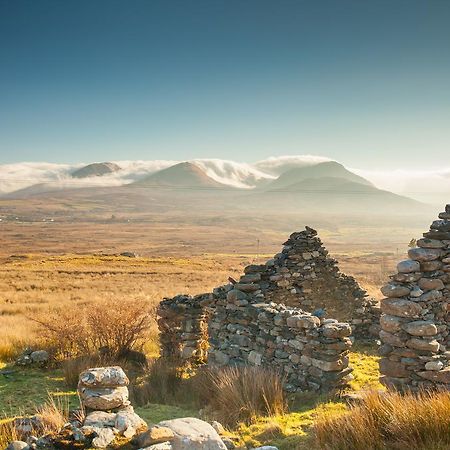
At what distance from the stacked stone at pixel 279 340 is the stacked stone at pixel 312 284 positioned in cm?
82

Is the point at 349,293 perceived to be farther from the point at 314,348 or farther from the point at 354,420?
the point at 354,420

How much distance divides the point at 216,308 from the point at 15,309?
16.0 meters

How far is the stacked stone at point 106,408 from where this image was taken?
4.89m

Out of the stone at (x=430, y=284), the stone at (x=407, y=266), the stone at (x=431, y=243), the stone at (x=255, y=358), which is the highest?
the stone at (x=431, y=243)

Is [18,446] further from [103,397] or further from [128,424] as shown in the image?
[103,397]

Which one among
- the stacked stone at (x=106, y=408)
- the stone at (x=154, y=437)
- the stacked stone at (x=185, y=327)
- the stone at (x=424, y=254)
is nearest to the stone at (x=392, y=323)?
the stone at (x=424, y=254)

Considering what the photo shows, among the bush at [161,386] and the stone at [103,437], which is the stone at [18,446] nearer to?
the stone at [103,437]

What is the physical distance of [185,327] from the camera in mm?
13359

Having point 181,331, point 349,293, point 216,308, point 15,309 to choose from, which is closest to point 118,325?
point 181,331

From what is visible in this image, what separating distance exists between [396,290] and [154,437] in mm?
5274

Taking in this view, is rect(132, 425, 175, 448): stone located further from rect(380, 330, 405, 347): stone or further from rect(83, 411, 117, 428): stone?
rect(380, 330, 405, 347): stone

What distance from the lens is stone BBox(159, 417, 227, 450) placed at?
15.2ft

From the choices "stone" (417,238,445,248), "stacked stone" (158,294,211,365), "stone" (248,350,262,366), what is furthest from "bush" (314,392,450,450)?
"stacked stone" (158,294,211,365)

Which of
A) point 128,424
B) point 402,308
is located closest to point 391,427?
point 128,424
